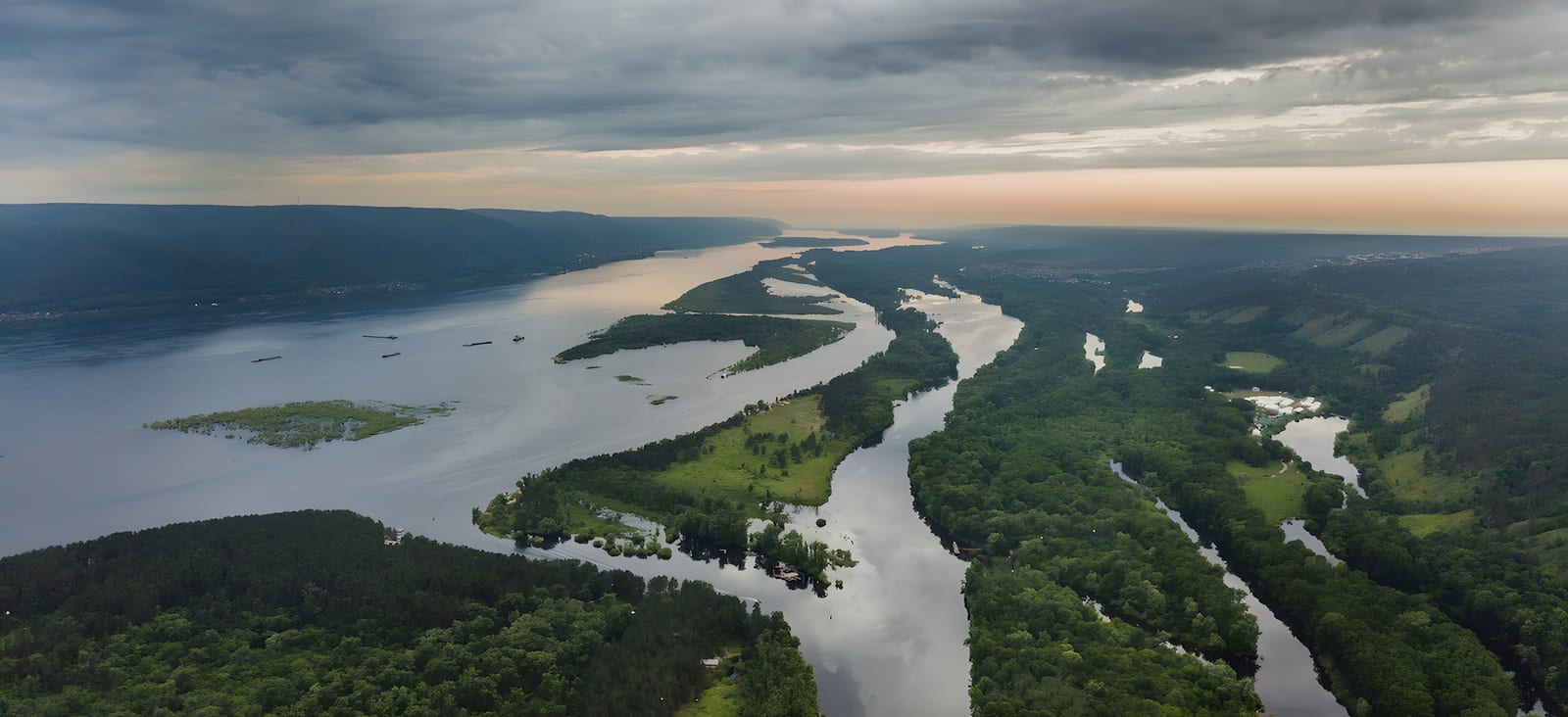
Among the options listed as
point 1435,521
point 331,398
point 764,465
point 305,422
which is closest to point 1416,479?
point 1435,521

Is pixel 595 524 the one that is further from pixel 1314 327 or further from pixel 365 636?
pixel 1314 327

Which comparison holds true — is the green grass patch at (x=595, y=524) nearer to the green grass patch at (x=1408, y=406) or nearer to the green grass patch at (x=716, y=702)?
the green grass patch at (x=716, y=702)

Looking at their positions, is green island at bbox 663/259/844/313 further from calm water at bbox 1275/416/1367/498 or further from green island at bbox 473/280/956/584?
calm water at bbox 1275/416/1367/498

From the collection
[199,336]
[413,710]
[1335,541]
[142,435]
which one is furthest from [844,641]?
[199,336]

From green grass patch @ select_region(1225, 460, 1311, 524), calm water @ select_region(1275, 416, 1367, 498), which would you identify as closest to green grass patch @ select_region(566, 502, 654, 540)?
green grass patch @ select_region(1225, 460, 1311, 524)

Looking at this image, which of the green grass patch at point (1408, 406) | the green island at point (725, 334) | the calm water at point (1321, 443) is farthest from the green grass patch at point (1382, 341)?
the green island at point (725, 334)

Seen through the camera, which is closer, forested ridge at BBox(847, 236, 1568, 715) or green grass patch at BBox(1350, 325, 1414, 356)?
forested ridge at BBox(847, 236, 1568, 715)

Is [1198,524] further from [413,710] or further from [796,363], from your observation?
[796,363]
